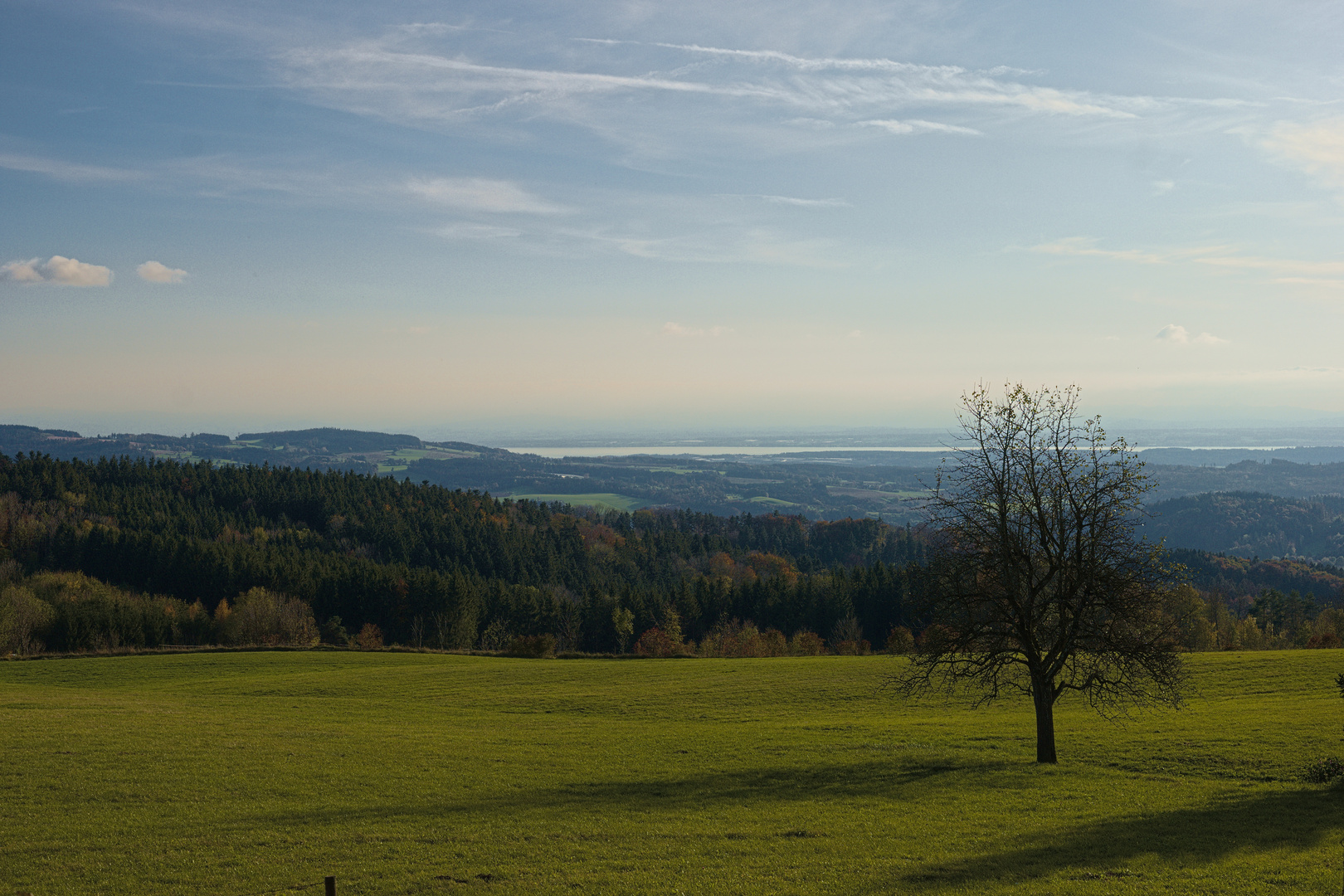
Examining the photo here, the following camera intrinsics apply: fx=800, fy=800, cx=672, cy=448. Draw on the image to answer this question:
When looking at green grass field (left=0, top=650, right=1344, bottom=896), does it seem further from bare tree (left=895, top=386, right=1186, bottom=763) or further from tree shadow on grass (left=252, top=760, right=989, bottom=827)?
bare tree (left=895, top=386, right=1186, bottom=763)

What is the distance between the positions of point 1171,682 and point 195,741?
34.1 metres

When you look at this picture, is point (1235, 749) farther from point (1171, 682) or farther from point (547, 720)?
point (547, 720)

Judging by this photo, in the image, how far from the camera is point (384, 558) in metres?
166

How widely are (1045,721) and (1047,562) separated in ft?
19.2

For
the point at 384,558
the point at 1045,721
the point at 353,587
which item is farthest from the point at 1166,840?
the point at 384,558

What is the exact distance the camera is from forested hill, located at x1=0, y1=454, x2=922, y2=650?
11869 cm

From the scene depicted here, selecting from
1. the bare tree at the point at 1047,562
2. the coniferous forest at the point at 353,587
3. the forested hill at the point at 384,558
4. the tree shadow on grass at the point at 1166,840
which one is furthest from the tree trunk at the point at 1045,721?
the forested hill at the point at 384,558

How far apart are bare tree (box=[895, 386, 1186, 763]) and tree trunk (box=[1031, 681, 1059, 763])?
0.05m

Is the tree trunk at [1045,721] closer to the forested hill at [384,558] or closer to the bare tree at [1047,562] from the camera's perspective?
the bare tree at [1047,562]

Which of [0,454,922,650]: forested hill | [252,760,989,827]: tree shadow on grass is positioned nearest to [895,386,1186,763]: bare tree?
[252,760,989,827]: tree shadow on grass

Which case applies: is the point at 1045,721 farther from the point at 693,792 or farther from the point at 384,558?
the point at 384,558

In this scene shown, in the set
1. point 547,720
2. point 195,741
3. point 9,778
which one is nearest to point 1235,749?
point 547,720

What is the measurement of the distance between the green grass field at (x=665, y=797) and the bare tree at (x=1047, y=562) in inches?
152

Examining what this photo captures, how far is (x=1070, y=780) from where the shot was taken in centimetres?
2550
